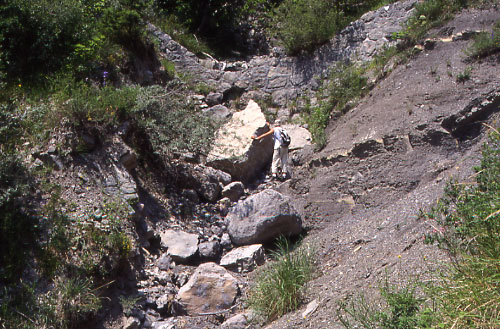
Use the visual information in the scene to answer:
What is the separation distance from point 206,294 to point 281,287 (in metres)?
1.28

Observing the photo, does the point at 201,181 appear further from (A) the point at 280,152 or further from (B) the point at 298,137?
(B) the point at 298,137

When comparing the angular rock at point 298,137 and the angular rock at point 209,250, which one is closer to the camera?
the angular rock at point 209,250

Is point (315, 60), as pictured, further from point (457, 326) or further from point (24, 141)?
point (457, 326)

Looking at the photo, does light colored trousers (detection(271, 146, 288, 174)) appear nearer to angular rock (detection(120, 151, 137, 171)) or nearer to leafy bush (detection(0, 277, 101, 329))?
angular rock (detection(120, 151, 137, 171))

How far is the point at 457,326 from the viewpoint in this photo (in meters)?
2.89

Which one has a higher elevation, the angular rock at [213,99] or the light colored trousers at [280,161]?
the angular rock at [213,99]

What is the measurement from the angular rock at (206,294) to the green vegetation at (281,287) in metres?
0.40

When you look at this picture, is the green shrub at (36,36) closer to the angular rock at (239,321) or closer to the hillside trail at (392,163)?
the hillside trail at (392,163)

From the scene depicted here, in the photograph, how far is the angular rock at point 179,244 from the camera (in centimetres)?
694

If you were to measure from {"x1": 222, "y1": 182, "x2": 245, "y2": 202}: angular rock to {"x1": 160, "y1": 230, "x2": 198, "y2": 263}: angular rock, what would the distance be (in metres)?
1.51

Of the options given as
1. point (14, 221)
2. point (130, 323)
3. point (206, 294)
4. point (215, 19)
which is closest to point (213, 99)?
point (215, 19)

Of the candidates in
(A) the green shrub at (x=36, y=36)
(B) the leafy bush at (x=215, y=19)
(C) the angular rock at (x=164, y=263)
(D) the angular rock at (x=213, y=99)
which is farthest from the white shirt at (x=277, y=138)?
(B) the leafy bush at (x=215, y=19)

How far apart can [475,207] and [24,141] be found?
5818 millimetres

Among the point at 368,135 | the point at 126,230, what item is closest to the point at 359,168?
the point at 368,135
